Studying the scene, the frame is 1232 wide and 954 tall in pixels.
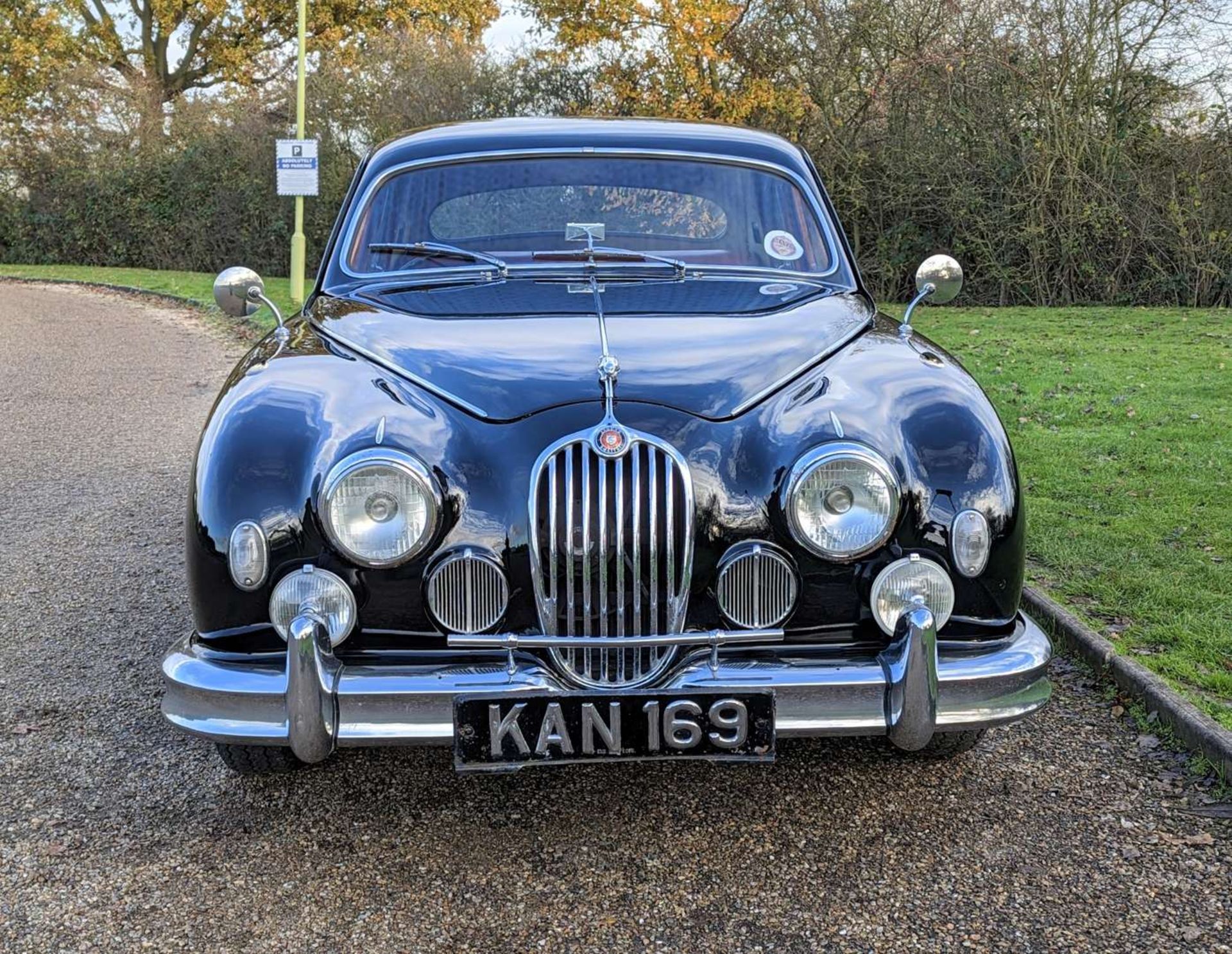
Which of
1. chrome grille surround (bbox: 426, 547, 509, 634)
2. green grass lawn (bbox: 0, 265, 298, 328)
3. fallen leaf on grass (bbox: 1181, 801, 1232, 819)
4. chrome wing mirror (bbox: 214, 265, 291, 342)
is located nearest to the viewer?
chrome grille surround (bbox: 426, 547, 509, 634)

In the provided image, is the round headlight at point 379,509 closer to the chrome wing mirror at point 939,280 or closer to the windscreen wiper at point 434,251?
the windscreen wiper at point 434,251

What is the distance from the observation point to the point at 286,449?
8.23 ft

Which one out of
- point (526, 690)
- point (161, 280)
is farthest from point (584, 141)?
point (161, 280)

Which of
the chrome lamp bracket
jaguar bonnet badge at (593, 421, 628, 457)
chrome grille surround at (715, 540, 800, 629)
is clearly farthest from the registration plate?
the chrome lamp bracket

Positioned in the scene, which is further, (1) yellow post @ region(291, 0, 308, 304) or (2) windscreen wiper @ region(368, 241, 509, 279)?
(1) yellow post @ region(291, 0, 308, 304)

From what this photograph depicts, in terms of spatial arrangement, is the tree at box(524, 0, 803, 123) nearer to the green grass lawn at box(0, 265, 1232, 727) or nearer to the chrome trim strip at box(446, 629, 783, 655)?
the green grass lawn at box(0, 265, 1232, 727)

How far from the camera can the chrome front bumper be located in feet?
7.63

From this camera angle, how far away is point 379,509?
95.1 inches

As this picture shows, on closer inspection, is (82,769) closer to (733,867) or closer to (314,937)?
(314,937)

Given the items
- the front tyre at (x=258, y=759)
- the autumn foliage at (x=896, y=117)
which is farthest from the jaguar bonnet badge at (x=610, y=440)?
the autumn foliage at (x=896, y=117)

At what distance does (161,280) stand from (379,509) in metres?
18.6

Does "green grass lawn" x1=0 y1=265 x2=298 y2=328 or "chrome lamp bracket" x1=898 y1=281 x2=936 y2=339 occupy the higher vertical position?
"chrome lamp bracket" x1=898 y1=281 x2=936 y2=339

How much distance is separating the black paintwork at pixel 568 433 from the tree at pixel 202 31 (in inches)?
1028

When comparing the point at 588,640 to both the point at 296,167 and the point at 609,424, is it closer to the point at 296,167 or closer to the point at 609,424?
the point at 609,424
